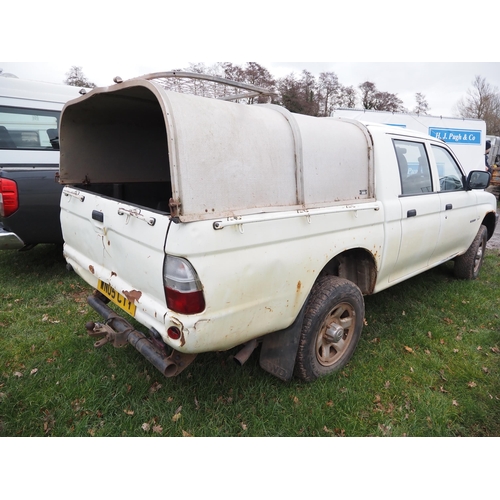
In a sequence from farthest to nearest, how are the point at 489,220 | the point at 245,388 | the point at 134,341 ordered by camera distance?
the point at 489,220, the point at 245,388, the point at 134,341

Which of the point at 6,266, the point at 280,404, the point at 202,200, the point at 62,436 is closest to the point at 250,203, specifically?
the point at 202,200

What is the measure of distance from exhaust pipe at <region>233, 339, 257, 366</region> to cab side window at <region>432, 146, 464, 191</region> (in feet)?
9.30

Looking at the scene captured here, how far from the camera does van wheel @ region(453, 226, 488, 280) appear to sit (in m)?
5.04

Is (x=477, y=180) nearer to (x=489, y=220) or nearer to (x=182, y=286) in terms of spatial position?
(x=489, y=220)

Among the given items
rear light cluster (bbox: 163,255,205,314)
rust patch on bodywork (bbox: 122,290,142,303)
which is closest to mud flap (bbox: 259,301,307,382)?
rear light cluster (bbox: 163,255,205,314)

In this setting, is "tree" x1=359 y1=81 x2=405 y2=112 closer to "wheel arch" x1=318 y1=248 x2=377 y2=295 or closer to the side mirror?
the side mirror

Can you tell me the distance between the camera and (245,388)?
2.89 m

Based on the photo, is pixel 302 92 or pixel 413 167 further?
pixel 302 92

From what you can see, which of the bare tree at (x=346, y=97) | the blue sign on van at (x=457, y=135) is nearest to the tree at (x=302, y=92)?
the bare tree at (x=346, y=97)

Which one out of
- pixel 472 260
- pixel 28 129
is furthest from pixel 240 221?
pixel 28 129

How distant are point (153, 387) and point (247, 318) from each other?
1251 millimetres

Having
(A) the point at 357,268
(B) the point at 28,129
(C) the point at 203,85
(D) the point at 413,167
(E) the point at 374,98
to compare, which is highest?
(E) the point at 374,98

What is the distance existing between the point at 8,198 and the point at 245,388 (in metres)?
3.56

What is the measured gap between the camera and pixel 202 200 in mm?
Answer: 1973
